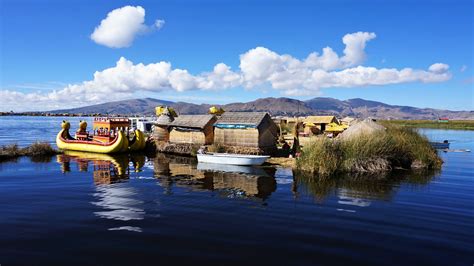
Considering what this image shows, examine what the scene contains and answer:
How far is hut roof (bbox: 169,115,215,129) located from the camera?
1345 inches

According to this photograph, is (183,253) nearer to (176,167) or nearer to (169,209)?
(169,209)

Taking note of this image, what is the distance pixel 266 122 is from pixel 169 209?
58.5 feet

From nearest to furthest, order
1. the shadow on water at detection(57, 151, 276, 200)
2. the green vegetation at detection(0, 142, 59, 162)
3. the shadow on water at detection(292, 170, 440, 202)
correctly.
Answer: the shadow on water at detection(292, 170, 440, 202)
the shadow on water at detection(57, 151, 276, 200)
the green vegetation at detection(0, 142, 59, 162)

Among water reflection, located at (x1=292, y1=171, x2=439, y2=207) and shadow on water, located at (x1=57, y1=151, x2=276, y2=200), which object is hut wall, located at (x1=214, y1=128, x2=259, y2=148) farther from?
water reflection, located at (x1=292, y1=171, x2=439, y2=207)

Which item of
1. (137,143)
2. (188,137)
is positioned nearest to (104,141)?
(137,143)

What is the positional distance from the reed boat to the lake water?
35.9ft

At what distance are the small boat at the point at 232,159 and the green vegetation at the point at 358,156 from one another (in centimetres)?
313

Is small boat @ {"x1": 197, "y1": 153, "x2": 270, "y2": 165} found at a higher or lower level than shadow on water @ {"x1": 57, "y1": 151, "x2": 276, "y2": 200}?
higher

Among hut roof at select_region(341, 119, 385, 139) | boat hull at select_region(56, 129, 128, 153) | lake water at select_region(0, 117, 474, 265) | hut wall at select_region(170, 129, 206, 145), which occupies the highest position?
hut roof at select_region(341, 119, 385, 139)

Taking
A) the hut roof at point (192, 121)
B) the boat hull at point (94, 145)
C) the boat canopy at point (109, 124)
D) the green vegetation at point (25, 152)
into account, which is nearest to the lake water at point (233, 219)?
the green vegetation at point (25, 152)

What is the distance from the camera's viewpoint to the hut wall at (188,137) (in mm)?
34062

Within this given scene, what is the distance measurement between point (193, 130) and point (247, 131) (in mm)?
6572

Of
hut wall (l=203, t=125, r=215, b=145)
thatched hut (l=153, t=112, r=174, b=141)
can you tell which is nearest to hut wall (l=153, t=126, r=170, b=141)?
thatched hut (l=153, t=112, r=174, b=141)

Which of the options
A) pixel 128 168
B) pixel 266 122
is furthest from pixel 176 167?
pixel 266 122
